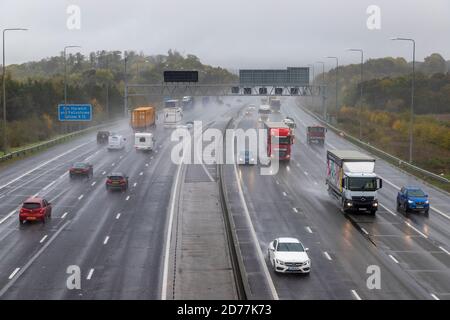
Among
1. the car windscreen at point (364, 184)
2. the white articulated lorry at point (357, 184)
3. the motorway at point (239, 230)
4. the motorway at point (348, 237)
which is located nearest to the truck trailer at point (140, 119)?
the motorway at point (239, 230)

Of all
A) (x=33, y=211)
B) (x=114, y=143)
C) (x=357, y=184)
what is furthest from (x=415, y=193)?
(x=114, y=143)

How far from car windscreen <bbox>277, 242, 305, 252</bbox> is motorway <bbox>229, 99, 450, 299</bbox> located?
1029 millimetres

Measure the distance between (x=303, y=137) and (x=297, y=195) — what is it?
48.2 m

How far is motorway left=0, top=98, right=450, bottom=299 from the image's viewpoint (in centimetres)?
2984

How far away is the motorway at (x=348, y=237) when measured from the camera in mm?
29906

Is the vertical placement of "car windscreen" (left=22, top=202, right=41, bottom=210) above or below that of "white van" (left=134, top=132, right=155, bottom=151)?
below

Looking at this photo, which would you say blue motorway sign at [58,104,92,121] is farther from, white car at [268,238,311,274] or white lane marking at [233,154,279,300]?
white car at [268,238,311,274]

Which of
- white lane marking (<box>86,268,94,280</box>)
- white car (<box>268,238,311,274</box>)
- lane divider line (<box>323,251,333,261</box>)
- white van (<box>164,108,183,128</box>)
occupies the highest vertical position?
white van (<box>164,108,183,128</box>)

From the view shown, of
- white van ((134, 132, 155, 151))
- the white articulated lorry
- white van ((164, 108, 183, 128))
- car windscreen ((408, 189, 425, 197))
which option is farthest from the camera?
white van ((164, 108, 183, 128))

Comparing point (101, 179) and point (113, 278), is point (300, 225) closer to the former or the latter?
point (113, 278)

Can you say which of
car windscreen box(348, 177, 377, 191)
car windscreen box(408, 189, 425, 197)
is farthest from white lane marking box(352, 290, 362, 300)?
car windscreen box(408, 189, 425, 197)

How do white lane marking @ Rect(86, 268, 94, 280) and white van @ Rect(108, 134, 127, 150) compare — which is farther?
white van @ Rect(108, 134, 127, 150)

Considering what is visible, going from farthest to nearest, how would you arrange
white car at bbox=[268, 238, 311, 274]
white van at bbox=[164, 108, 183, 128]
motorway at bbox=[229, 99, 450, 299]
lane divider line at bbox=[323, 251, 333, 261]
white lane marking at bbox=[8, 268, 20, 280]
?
white van at bbox=[164, 108, 183, 128], lane divider line at bbox=[323, 251, 333, 261], white car at bbox=[268, 238, 311, 274], white lane marking at bbox=[8, 268, 20, 280], motorway at bbox=[229, 99, 450, 299]

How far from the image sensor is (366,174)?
46250 millimetres
